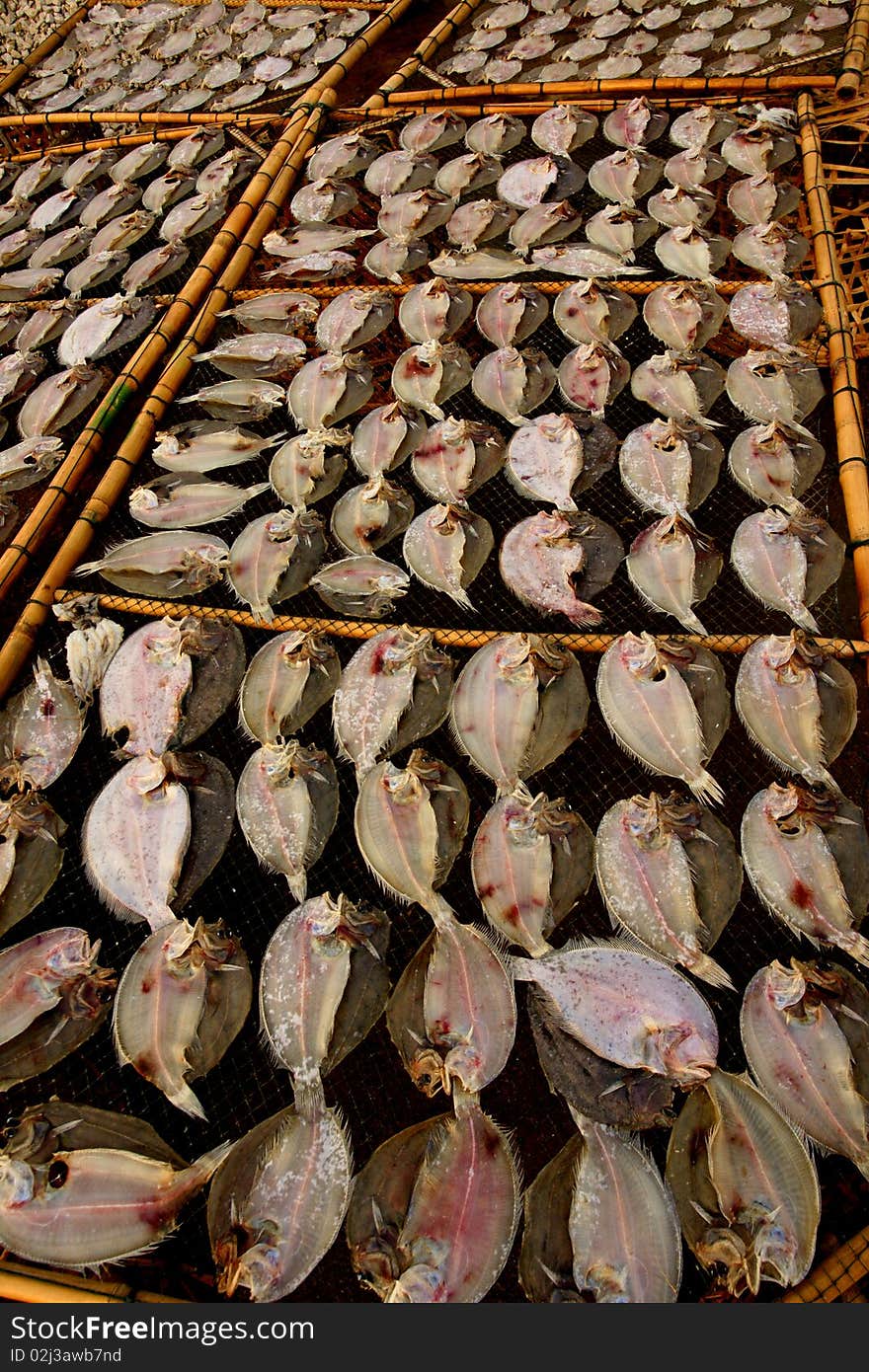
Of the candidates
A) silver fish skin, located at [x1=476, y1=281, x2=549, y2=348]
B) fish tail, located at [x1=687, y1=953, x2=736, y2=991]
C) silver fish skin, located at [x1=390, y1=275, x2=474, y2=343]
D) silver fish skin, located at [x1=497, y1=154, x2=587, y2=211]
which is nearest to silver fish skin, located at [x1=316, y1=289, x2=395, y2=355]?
silver fish skin, located at [x1=390, y1=275, x2=474, y2=343]

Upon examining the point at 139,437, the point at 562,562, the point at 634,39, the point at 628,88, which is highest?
the point at 634,39

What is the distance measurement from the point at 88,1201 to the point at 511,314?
137 inches

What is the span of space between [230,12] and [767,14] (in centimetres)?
415

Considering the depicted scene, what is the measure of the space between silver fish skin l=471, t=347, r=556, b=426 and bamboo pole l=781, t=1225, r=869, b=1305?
2.81 m

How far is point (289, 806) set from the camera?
245 cm

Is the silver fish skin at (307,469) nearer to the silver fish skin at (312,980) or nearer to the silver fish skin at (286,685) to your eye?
the silver fish skin at (286,685)

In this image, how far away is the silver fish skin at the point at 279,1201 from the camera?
1.79 meters

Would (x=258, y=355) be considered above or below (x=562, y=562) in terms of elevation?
above

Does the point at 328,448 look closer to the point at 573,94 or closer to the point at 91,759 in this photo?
the point at 91,759

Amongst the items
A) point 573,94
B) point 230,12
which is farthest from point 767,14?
point 230,12

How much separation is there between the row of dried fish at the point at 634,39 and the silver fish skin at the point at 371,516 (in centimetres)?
358

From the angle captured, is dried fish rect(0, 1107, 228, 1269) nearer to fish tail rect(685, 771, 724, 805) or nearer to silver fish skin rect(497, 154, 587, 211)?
fish tail rect(685, 771, 724, 805)

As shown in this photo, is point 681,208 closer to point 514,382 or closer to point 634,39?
point 514,382

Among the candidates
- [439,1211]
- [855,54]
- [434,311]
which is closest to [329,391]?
[434,311]
